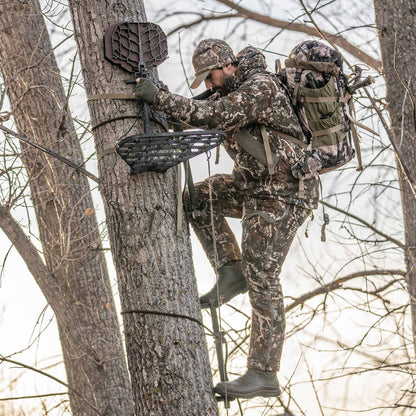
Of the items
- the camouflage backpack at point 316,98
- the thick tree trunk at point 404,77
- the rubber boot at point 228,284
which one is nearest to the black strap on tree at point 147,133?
the camouflage backpack at point 316,98

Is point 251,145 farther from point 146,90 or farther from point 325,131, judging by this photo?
point 146,90

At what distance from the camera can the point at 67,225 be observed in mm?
6969

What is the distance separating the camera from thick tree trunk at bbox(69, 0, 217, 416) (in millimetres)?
3787

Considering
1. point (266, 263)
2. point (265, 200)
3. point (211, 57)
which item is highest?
point (211, 57)

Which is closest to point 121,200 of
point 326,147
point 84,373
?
point 326,147

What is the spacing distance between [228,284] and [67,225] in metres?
2.88

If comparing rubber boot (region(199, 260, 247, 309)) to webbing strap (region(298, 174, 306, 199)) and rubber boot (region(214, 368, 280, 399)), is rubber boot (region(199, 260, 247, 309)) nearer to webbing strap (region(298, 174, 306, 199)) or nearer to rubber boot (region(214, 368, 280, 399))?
rubber boot (region(214, 368, 280, 399))

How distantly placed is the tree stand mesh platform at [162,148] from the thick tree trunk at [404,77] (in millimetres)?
3363

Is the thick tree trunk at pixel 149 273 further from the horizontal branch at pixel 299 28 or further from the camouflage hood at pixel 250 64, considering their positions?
the horizontal branch at pixel 299 28

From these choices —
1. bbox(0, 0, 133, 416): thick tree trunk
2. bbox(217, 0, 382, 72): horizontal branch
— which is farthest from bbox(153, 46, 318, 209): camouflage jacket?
bbox(217, 0, 382, 72): horizontal branch

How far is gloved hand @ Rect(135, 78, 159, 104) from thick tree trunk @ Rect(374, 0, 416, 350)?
3413mm

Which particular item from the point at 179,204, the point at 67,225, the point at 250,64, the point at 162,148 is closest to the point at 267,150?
the point at 250,64

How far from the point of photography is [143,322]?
3846mm

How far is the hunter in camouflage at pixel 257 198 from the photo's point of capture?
421 cm
